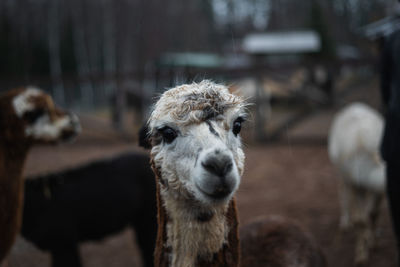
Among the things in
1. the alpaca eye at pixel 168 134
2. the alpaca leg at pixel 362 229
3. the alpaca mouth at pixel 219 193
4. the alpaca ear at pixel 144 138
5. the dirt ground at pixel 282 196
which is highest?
the alpaca eye at pixel 168 134

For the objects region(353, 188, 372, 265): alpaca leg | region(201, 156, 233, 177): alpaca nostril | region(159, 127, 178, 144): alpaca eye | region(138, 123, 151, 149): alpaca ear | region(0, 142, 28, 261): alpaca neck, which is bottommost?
region(353, 188, 372, 265): alpaca leg

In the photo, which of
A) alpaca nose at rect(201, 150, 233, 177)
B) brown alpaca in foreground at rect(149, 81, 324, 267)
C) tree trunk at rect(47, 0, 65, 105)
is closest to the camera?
alpaca nose at rect(201, 150, 233, 177)

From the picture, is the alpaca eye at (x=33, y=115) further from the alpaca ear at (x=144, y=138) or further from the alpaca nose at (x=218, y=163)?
the alpaca nose at (x=218, y=163)

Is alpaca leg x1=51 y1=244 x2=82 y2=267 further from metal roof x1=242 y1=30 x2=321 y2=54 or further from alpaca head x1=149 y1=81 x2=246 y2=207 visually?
metal roof x1=242 y1=30 x2=321 y2=54

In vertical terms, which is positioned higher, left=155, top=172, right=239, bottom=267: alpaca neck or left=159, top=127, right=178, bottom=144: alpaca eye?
left=159, top=127, right=178, bottom=144: alpaca eye

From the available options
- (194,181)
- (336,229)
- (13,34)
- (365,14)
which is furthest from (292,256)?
(365,14)

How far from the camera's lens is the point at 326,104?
9.63 metres

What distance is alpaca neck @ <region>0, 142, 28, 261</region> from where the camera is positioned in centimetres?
282

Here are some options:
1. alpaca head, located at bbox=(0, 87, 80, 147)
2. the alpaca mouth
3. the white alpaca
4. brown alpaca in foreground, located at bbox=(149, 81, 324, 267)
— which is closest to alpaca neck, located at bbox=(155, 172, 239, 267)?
brown alpaca in foreground, located at bbox=(149, 81, 324, 267)

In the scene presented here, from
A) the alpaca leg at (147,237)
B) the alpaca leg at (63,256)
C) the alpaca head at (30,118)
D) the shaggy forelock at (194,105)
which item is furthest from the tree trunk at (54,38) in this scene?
the shaggy forelock at (194,105)

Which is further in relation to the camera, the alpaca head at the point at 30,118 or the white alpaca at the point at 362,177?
the white alpaca at the point at 362,177

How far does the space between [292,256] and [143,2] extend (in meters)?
22.2

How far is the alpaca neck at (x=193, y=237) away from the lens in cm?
177

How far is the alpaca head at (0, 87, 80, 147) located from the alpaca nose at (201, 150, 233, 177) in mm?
2549
